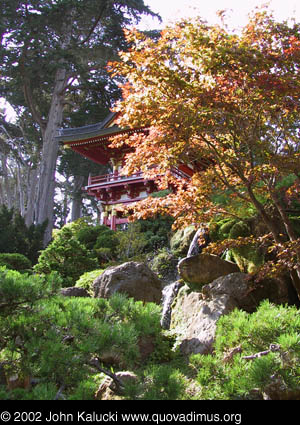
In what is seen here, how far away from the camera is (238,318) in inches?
151

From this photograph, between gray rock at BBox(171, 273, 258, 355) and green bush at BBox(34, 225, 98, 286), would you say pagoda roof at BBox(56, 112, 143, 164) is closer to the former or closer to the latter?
green bush at BBox(34, 225, 98, 286)

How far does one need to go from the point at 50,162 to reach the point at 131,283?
533 inches

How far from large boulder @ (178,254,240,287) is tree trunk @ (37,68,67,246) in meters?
11.9

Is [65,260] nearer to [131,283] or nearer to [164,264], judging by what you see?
[164,264]

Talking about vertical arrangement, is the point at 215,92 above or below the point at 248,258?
above

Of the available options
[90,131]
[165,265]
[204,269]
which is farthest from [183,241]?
[90,131]

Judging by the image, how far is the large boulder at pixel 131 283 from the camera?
20.8ft

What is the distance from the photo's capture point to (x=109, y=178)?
17.6 m

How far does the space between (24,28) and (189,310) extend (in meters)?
15.9

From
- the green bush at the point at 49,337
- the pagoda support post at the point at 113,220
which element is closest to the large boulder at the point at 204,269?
the green bush at the point at 49,337

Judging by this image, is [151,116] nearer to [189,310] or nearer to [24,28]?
[189,310]

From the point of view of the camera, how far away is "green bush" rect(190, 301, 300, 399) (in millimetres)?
3025

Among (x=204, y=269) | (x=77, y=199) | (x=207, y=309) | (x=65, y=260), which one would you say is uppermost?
(x=77, y=199)

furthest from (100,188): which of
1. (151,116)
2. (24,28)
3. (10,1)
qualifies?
(151,116)
